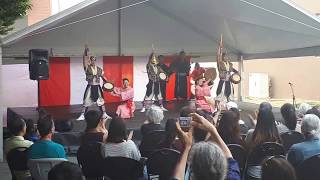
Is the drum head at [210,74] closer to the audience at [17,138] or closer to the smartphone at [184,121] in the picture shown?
the audience at [17,138]

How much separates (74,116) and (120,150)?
581cm

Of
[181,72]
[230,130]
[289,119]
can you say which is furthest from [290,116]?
[181,72]

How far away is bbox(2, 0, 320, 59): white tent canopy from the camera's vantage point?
26.7ft

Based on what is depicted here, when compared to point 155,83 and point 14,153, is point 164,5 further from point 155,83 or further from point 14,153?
point 14,153

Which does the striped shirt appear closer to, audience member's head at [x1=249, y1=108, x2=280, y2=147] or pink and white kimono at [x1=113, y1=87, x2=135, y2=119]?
audience member's head at [x1=249, y1=108, x2=280, y2=147]

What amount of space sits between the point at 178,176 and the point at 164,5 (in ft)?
27.3

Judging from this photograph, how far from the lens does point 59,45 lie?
32.6ft

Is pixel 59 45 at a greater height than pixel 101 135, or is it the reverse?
pixel 59 45

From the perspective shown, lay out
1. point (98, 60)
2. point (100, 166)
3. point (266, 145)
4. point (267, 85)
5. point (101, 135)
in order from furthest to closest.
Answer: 1. point (267, 85)
2. point (98, 60)
3. point (101, 135)
4. point (100, 166)
5. point (266, 145)

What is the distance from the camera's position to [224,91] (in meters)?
10.1

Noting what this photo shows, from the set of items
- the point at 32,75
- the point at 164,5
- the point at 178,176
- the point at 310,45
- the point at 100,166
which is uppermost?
the point at 164,5

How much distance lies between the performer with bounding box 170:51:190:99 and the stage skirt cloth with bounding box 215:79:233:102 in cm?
102

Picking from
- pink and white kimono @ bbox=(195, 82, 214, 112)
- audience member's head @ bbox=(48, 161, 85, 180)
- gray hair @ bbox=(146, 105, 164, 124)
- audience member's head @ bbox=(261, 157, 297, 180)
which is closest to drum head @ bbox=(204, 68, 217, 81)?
pink and white kimono @ bbox=(195, 82, 214, 112)

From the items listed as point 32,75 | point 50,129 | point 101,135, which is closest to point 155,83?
point 32,75
